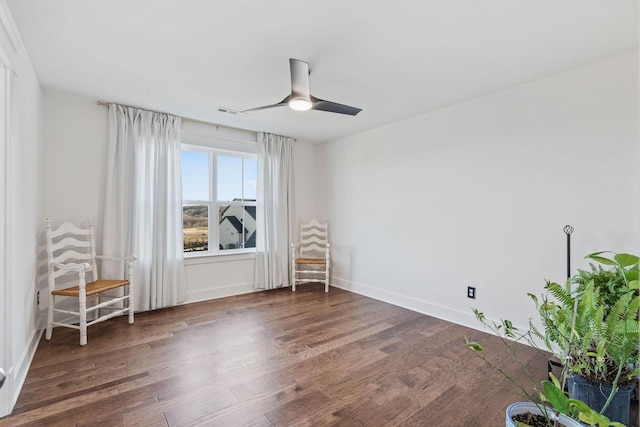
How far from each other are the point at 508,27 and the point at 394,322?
107 inches

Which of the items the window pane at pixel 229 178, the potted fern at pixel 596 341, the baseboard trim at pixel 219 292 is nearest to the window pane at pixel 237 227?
the window pane at pixel 229 178

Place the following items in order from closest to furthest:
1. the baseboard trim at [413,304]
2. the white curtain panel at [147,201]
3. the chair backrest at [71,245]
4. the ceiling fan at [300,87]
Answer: the ceiling fan at [300,87]
the chair backrest at [71,245]
the baseboard trim at [413,304]
the white curtain panel at [147,201]

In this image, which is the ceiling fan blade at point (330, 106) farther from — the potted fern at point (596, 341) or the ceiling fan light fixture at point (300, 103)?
the potted fern at point (596, 341)

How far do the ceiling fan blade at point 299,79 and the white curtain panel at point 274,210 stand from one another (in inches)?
90.8

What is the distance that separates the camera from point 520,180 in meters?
2.83

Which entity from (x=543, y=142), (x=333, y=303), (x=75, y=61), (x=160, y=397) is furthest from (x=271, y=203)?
(x=543, y=142)

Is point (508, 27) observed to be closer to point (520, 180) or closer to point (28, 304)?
point (520, 180)

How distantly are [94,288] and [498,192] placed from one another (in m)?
3.95

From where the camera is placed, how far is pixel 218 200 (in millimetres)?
4324

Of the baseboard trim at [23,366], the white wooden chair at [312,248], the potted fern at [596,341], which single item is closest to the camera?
the potted fern at [596,341]

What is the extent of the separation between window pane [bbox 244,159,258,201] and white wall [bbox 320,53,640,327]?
1515 mm

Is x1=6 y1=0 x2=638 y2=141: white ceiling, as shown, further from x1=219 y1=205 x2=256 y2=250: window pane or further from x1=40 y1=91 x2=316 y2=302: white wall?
x1=219 y1=205 x2=256 y2=250: window pane

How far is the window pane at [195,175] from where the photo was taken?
4.09 metres

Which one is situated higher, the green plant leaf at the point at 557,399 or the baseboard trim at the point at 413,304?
the green plant leaf at the point at 557,399
